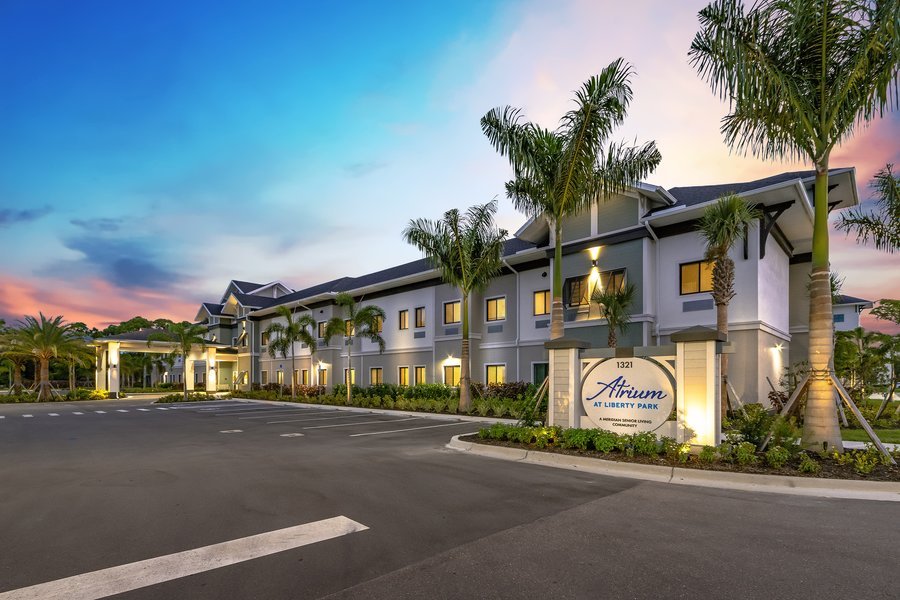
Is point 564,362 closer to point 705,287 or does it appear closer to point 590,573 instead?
point 590,573

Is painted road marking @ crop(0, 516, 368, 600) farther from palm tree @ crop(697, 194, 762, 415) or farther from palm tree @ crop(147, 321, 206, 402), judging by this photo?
palm tree @ crop(147, 321, 206, 402)

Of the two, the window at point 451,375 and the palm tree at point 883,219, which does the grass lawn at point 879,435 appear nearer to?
the palm tree at point 883,219

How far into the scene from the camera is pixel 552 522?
620 centimetres

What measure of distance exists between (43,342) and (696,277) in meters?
46.9

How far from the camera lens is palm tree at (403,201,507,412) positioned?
68.7ft

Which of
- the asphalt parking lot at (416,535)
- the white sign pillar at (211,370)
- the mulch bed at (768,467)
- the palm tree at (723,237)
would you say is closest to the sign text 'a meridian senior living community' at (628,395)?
the mulch bed at (768,467)

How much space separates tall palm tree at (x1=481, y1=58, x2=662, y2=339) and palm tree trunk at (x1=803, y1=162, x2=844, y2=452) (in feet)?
18.9

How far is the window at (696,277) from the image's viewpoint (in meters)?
18.0

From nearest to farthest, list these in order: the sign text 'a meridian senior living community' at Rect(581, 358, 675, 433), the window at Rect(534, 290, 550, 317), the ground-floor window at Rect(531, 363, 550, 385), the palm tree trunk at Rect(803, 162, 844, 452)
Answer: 1. the palm tree trunk at Rect(803, 162, 844, 452)
2. the sign text 'a meridian senior living community' at Rect(581, 358, 675, 433)
3. the ground-floor window at Rect(531, 363, 550, 385)
4. the window at Rect(534, 290, 550, 317)

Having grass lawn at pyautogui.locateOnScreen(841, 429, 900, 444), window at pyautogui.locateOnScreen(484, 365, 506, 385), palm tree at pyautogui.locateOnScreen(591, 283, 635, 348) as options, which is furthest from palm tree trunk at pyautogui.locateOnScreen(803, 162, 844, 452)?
window at pyautogui.locateOnScreen(484, 365, 506, 385)

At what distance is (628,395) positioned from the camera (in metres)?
10.8

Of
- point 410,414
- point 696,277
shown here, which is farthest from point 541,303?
point 410,414

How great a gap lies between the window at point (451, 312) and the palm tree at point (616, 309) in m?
9.54

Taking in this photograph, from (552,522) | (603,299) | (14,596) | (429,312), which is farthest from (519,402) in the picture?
(14,596)
